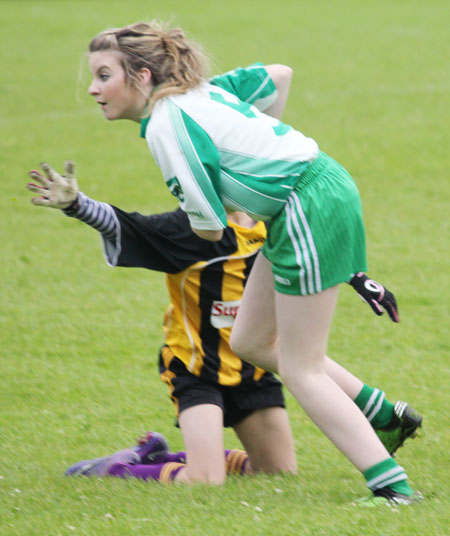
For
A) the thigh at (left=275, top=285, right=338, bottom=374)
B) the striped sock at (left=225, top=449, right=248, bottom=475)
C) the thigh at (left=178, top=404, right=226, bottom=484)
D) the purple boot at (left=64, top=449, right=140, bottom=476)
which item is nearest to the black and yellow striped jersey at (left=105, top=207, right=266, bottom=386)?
the thigh at (left=178, top=404, right=226, bottom=484)

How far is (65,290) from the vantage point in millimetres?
7984

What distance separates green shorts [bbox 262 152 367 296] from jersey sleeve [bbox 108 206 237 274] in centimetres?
79

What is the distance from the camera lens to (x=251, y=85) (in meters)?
4.42

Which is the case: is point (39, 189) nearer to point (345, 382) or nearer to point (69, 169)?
point (69, 169)

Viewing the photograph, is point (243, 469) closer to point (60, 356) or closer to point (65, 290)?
point (60, 356)

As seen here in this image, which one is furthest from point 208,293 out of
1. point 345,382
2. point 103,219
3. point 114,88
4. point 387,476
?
point 387,476

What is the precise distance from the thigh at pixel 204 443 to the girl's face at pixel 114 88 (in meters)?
1.46

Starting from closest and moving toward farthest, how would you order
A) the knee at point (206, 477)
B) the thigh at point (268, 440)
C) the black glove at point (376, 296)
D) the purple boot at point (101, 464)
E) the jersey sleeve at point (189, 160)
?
the jersey sleeve at point (189, 160) → the black glove at point (376, 296) → the knee at point (206, 477) → the purple boot at point (101, 464) → the thigh at point (268, 440)

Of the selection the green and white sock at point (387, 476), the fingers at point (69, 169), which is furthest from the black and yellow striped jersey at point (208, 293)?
the green and white sock at point (387, 476)

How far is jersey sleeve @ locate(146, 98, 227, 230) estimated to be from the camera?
12.0ft

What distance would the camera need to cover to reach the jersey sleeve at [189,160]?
3.65m

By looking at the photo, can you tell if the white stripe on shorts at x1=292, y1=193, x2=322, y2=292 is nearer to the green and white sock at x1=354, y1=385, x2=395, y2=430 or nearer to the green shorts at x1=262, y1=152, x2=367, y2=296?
the green shorts at x1=262, y1=152, x2=367, y2=296

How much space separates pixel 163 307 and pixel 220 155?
3.94 m

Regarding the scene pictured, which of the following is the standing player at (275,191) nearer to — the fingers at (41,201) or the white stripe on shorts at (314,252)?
the white stripe on shorts at (314,252)
